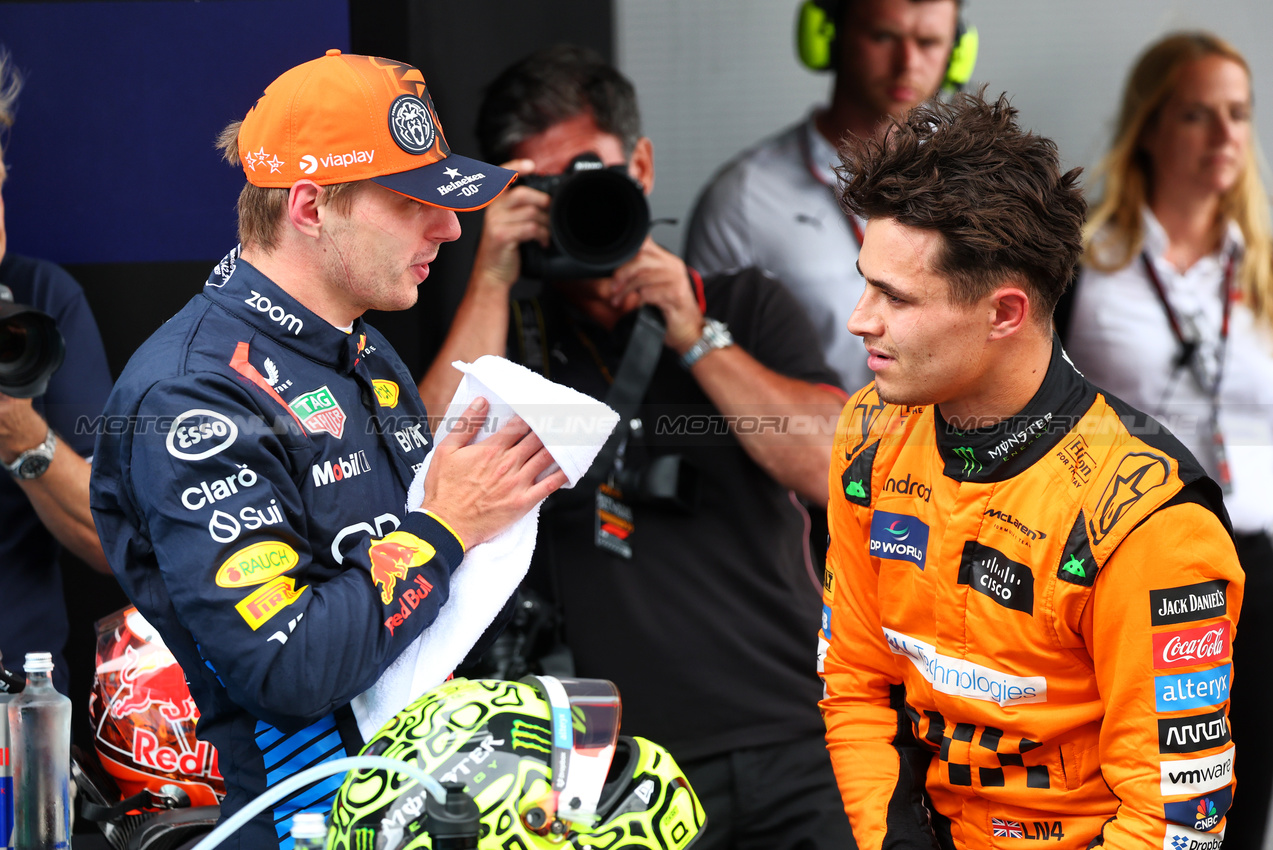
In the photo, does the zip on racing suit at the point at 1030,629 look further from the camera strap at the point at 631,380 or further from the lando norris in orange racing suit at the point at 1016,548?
the camera strap at the point at 631,380

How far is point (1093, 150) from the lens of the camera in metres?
3.17

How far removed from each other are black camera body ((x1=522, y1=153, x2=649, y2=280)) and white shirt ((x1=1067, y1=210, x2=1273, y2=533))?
133 centimetres

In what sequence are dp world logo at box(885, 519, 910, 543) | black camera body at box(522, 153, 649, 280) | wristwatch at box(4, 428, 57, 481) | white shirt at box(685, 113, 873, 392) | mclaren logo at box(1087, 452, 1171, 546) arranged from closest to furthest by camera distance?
1. mclaren logo at box(1087, 452, 1171, 546)
2. dp world logo at box(885, 519, 910, 543)
3. wristwatch at box(4, 428, 57, 481)
4. black camera body at box(522, 153, 649, 280)
5. white shirt at box(685, 113, 873, 392)

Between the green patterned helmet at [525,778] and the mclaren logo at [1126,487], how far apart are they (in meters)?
0.66

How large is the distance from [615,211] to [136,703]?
1.29 m

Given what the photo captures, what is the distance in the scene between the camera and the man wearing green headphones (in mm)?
2936

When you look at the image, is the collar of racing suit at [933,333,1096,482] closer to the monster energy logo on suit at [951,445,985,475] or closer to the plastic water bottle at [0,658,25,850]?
the monster energy logo on suit at [951,445,985,475]

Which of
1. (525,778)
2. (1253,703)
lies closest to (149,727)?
(525,778)

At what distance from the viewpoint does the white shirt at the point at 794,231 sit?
3.03 m

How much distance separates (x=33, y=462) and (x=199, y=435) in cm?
89

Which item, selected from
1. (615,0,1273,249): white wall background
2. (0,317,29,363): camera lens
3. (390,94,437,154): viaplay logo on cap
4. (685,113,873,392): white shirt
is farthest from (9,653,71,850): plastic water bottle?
(615,0,1273,249): white wall background

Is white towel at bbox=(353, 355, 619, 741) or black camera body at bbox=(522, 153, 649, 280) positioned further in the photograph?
black camera body at bbox=(522, 153, 649, 280)

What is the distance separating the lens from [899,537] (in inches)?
69.6

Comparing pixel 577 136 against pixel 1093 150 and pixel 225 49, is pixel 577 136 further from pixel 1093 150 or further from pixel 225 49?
pixel 1093 150
